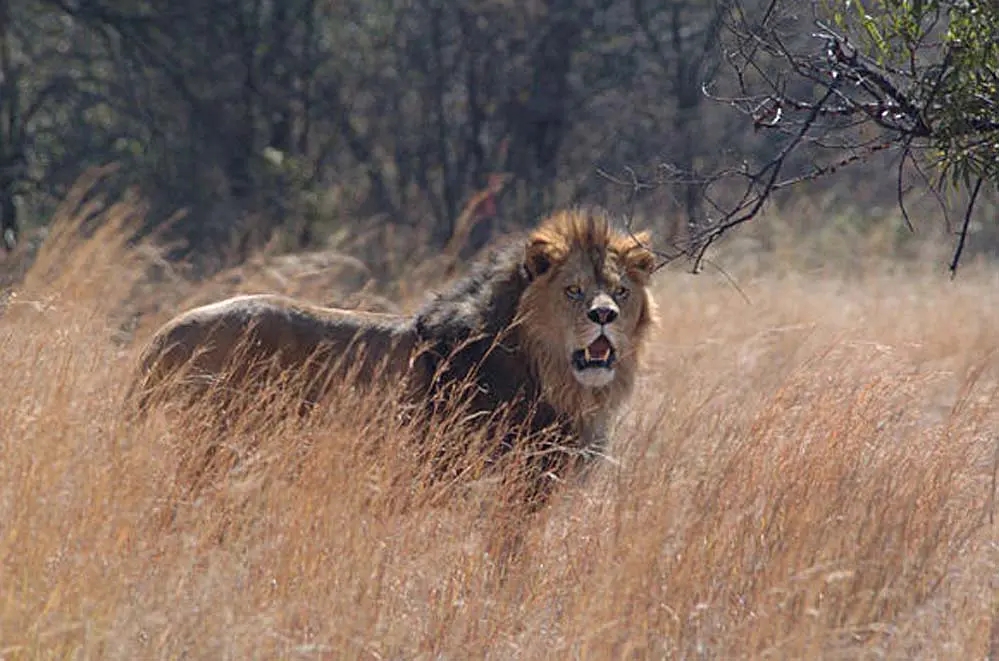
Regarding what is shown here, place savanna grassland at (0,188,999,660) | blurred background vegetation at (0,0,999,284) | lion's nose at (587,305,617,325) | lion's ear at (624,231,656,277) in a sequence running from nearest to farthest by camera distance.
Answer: savanna grassland at (0,188,999,660)
lion's nose at (587,305,617,325)
lion's ear at (624,231,656,277)
blurred background vegetation at (0,0,999,284)

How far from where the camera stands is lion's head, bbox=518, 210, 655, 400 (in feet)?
19.7

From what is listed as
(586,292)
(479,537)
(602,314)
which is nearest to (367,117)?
(586,292)

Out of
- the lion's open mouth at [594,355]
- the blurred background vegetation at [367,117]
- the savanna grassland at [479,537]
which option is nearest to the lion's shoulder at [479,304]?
the lion's open mouth at [594,355]

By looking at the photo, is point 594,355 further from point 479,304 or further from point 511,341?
point 479,304

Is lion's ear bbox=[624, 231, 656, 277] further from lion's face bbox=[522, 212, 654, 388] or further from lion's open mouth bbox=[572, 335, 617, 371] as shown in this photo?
lion's open mouth bbox=[572, 335, 617, 371]

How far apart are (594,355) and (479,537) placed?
3.37 feet

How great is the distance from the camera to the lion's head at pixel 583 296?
236 inches

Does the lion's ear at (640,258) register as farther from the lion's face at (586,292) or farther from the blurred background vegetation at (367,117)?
the blurred background vegetation at (367,117)

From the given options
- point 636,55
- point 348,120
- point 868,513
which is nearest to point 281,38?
point 348,120

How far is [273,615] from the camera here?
420cm

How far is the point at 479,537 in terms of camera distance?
521 cm

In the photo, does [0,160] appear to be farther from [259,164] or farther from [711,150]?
[711,150]

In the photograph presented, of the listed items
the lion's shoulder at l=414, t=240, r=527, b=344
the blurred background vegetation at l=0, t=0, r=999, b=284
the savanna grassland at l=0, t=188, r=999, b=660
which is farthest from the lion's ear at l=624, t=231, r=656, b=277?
the blurred background vegetation at l=0, t=0, r=999, b=284

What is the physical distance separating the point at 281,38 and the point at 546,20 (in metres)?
2.25
